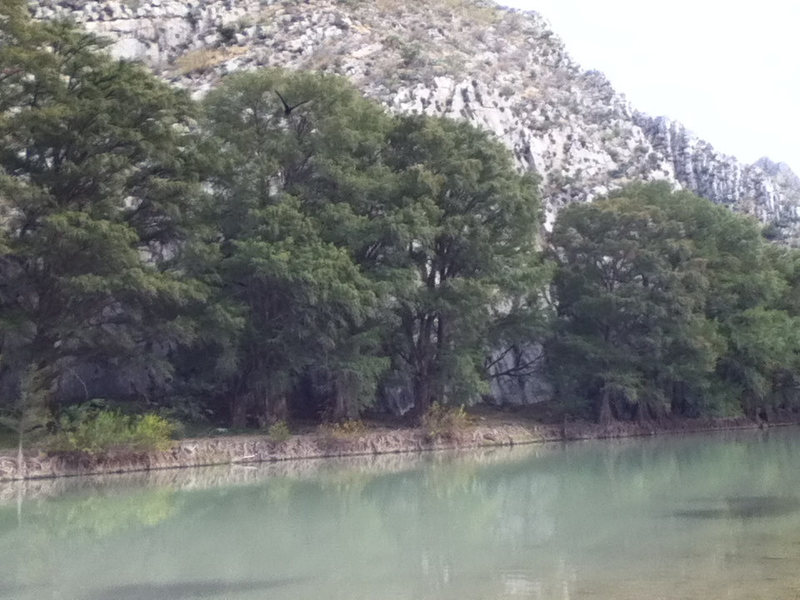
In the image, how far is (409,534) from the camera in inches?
620

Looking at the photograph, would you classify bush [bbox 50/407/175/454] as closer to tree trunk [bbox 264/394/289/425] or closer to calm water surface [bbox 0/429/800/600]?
calm water surface [bbox 0/429/800/600]

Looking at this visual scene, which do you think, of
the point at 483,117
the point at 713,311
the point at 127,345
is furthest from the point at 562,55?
the point at 127,345

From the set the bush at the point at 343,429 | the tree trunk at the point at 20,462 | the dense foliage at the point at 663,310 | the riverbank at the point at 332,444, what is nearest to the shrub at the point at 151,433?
the riverbank at the point at 332,444

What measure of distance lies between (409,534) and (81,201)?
16038 mm

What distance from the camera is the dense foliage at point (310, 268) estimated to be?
84.7 feet

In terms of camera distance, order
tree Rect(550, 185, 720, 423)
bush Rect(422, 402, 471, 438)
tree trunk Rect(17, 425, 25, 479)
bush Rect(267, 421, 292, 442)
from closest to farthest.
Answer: tree trunk Rect(17, 425, 25, 479) → bush Rect(267, 421, 292, 442) → bush Rect(422, 402, 471, 438) → tree Rect(550, 185, 720, 423)

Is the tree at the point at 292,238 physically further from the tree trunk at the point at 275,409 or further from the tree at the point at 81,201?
the tree at the point at 81,201

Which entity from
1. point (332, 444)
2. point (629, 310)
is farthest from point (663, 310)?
point (332, 444)

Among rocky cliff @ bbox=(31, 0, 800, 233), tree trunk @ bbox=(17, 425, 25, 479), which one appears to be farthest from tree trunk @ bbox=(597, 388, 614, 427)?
tree trunk @ bbox=(17, 425, 25, 479)

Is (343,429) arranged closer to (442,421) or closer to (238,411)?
(238,411)

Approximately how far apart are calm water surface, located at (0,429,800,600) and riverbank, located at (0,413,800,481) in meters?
0.95

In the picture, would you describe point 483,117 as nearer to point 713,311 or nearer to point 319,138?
point 713,311

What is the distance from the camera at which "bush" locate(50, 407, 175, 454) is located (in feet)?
79.2

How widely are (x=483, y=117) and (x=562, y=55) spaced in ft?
88.8
